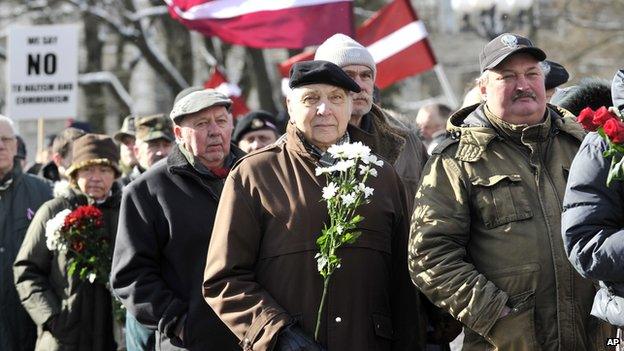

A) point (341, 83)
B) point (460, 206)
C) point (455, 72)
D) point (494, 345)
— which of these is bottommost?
point (455, 72)

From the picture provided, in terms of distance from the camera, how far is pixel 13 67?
13.5 m

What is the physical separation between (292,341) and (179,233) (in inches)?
54.7

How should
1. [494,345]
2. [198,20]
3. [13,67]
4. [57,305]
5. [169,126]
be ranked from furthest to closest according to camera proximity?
[13,67] → [198,20] → [169,126] → [57,305] → [494,345]

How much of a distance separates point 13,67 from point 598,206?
9534 millimetres

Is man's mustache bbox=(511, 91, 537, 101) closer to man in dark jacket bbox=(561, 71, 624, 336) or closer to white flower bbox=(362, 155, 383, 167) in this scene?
man in dark jacket bbox=(561, 71, 624, 336)

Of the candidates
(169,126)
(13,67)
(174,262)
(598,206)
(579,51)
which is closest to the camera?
(598,206)

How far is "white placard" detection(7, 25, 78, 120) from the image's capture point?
1344cm

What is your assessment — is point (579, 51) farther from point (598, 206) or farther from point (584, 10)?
point (598, 206)

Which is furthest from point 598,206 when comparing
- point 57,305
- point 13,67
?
point 13,67

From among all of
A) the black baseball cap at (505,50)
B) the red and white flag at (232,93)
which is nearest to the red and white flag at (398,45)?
the red and white flag at (232,93)

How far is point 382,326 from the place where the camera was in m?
5.71

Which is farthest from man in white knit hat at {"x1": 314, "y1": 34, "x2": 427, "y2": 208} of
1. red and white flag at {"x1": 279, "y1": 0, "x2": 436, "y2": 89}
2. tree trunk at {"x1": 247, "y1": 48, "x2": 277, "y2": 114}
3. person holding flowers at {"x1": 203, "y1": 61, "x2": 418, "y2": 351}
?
tree trunk at {"x1": 247, "y1": 48, "x2": 277, "y2": 114}

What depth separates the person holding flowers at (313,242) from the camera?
5.48 meters

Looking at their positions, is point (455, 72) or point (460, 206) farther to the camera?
point (455, 72)
